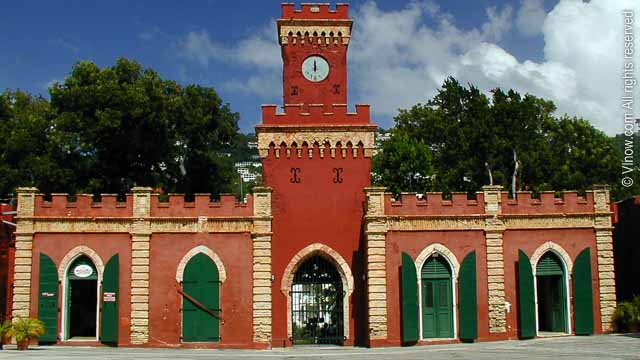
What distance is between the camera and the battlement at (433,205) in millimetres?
27375

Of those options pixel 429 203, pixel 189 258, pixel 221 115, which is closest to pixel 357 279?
pixel 429 203

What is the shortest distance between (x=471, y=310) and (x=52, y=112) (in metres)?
28.6

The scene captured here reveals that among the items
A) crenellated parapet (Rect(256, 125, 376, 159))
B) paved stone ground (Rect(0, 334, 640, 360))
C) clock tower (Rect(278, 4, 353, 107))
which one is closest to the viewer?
paved stone ground (Rect(0, 334, 640, 360))

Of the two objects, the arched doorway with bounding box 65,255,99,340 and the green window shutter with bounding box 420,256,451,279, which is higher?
the green window shutter with bounding box 420,256,451,279

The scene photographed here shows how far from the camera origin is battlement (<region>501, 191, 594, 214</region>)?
27.8 m

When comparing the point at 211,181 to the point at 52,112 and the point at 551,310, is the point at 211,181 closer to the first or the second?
the point at 52,112

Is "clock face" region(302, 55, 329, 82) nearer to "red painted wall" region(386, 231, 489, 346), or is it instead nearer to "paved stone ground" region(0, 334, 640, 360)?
"red painted wall" region(386, 231, 489, 346)

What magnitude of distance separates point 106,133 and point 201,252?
58.6 feet

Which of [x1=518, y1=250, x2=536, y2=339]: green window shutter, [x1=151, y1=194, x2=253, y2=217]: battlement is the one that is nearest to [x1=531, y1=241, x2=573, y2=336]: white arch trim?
[x1=518, y1=250, x2=536, y2=339]: green window shutter

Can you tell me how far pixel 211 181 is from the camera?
5006 centimetres

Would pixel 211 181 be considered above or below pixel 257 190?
above

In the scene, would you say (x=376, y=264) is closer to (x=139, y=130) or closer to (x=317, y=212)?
(x=317, y=212)

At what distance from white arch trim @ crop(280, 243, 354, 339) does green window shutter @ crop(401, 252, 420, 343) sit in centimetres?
228

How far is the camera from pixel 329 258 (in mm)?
28094
